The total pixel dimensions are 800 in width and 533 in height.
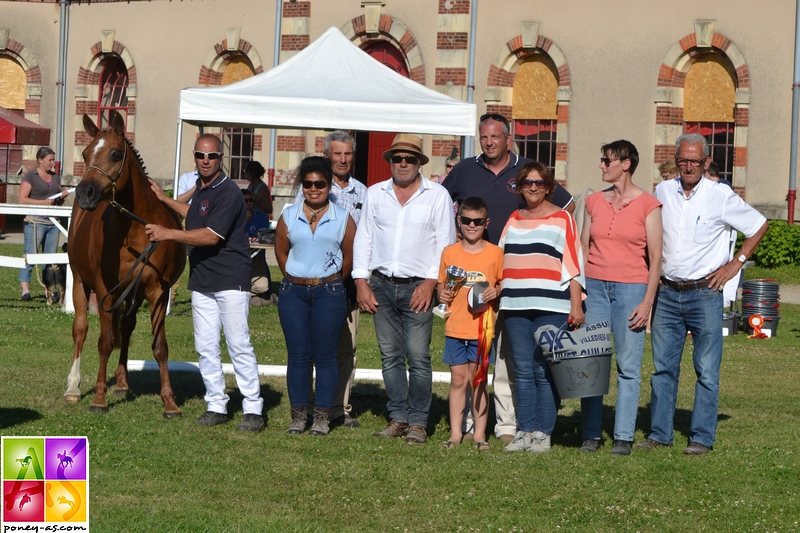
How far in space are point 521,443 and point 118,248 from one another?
11.0 ft

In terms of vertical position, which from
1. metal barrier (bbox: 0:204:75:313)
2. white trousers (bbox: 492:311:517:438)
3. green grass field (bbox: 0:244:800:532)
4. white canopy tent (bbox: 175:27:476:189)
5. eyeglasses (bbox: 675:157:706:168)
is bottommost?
green grass field (bbox: 0:244:800:532)

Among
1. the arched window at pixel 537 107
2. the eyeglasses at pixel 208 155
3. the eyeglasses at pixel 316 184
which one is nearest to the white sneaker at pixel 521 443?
the eyeglasses at pixel 316 184

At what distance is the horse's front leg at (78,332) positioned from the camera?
870 centimetres

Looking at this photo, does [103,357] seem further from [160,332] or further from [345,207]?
[345,207]

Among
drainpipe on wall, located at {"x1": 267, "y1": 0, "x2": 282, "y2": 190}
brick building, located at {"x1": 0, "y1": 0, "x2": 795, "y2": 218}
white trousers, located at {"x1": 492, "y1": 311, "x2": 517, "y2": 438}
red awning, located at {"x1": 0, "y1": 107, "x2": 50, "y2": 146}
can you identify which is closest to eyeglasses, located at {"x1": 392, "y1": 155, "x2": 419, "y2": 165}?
white trousers, located at {"x1": 492, "y1": 311, "x2": 517, "y2": 438}

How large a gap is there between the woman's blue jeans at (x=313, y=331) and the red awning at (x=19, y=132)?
16002 mm

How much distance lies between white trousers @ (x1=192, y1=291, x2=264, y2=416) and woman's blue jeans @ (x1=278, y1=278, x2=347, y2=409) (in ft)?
0.96

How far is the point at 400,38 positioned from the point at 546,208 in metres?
17.8

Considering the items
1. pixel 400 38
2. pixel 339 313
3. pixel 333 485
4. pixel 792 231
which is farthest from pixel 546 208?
pixel 400 38

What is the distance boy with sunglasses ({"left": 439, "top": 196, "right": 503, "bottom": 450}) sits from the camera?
24.3 ft

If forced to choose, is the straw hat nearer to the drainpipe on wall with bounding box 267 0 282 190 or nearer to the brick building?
the brick building

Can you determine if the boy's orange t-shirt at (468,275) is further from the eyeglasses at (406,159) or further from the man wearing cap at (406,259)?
the eyeglasses at (406,159)

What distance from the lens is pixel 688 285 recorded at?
24.2 ft

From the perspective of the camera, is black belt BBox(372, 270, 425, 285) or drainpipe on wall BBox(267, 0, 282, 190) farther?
drainpipe on wall BBox(267, 0, 282, 190)
